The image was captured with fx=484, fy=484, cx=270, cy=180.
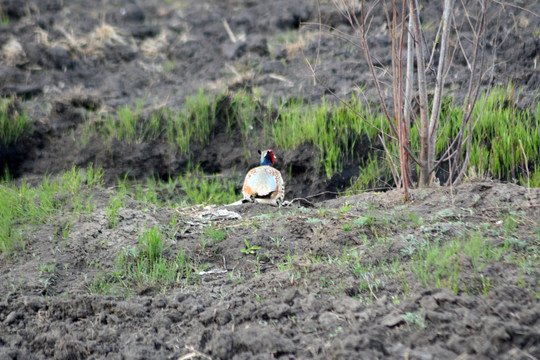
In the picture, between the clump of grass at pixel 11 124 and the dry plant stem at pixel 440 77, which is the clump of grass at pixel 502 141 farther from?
the clump of grass at pixel 11 124

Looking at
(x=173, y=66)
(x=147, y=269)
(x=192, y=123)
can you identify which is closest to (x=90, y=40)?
(x=173, y=66)

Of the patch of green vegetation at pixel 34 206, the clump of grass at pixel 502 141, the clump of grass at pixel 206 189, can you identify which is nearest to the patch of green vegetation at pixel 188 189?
the clump of grass at pixel 206 189

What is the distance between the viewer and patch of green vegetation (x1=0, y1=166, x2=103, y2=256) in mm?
2982

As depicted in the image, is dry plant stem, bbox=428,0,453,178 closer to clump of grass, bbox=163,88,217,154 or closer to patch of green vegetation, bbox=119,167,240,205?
patch of green vegetation, bbox=119,167,240,205

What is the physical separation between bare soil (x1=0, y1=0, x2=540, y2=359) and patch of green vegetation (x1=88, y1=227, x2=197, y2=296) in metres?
0.05

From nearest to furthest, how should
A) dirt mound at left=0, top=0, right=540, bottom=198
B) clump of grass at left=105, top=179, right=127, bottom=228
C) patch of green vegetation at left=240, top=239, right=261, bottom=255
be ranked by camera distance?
patch of green vegetation at left=240, top=239, right=261, bottom=255
clump of grass at left=105, top=179, right=127, bottom=228
dirt mound at left=0, top=0, right=540, bottom=198

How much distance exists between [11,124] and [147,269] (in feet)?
10.4

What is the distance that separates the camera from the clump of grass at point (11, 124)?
498 cm

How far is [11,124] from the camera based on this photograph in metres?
5.00

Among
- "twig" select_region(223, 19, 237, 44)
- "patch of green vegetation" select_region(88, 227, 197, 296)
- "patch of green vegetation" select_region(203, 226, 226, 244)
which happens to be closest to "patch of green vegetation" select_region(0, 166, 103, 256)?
"patch of green vegetation" select_region(88, 227, 197, 296)

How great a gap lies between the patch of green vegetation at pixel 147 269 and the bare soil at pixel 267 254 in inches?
2.1

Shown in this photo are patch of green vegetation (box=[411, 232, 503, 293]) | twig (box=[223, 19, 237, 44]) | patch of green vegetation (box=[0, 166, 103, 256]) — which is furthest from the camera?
twig (box=[223, 19, 237, 44])

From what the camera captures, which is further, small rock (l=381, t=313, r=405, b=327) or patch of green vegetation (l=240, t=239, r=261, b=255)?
patch of green vegetation (l=240, t=239, r=261, b=255)

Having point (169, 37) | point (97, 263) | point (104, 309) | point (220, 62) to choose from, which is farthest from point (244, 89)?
point (104, 309)
